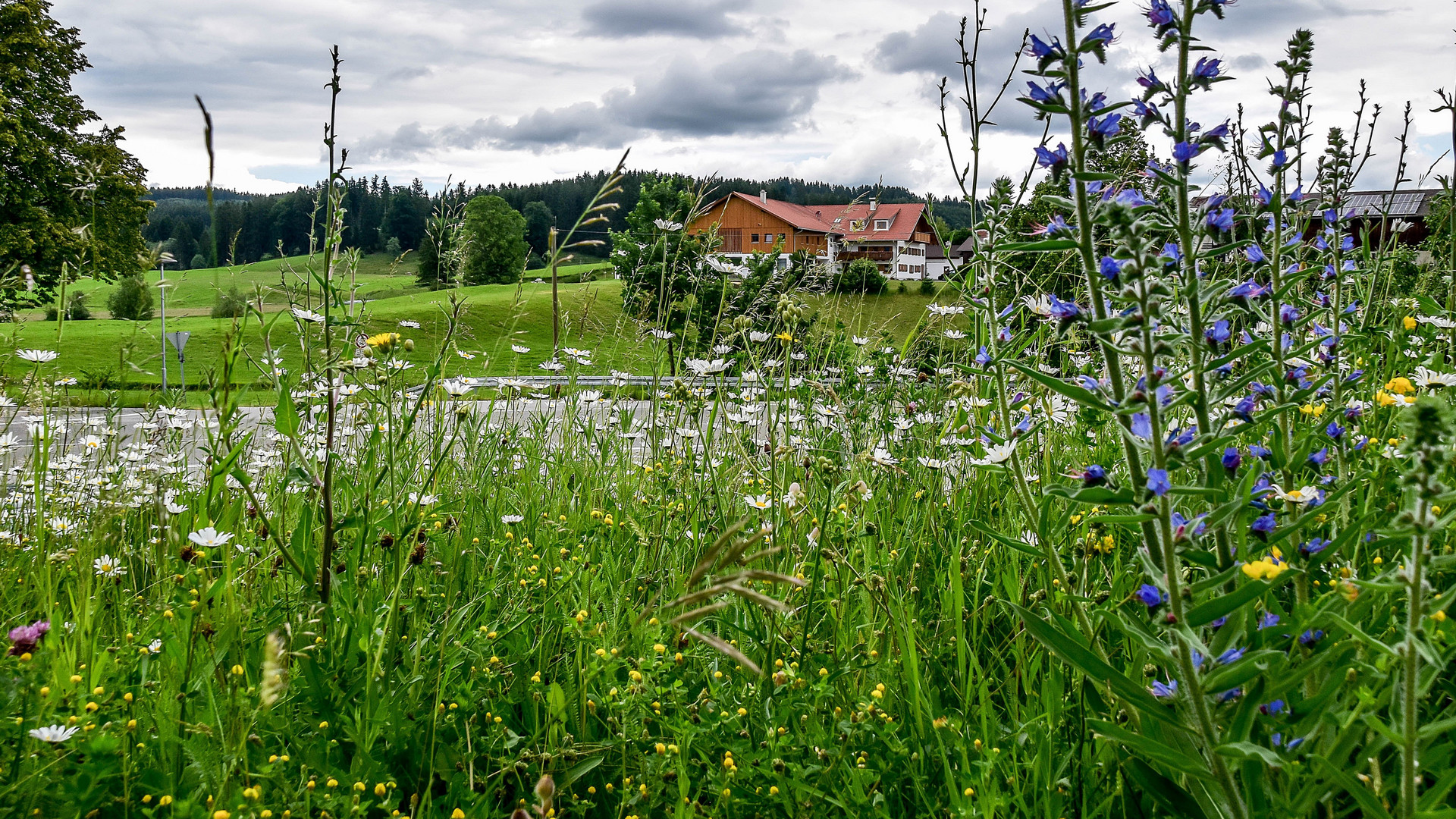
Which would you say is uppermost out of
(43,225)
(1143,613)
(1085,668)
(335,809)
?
(43,225)

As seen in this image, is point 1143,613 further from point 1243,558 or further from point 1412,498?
point 1412,498

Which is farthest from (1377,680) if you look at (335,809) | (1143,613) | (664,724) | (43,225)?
(43,225)

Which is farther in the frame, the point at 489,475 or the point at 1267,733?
the point at 489,475

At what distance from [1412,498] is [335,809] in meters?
1.77

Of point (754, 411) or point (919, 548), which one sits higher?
point (754, 411)

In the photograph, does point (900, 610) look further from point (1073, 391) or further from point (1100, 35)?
point (1100, 35)

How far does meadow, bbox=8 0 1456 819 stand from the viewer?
1.25 meters

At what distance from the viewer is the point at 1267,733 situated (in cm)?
141

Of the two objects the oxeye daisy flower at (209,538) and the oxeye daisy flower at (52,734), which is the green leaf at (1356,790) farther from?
the oxeye daisy flower at (209,538)

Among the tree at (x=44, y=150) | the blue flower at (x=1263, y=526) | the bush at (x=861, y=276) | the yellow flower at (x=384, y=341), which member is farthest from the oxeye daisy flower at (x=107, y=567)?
the tree at (x=44, y=150)

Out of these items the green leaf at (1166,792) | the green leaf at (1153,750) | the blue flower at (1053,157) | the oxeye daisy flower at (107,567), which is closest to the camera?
the green leaf at (1153,750)

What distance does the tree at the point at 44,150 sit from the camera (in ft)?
62.3

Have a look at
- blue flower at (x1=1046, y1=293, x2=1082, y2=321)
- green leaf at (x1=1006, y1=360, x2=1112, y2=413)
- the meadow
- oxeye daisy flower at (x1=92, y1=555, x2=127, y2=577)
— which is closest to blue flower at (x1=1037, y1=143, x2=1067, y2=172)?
the meadow

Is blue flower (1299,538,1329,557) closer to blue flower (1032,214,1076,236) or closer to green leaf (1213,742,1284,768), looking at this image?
green leaf (1213,742,1284,768)
